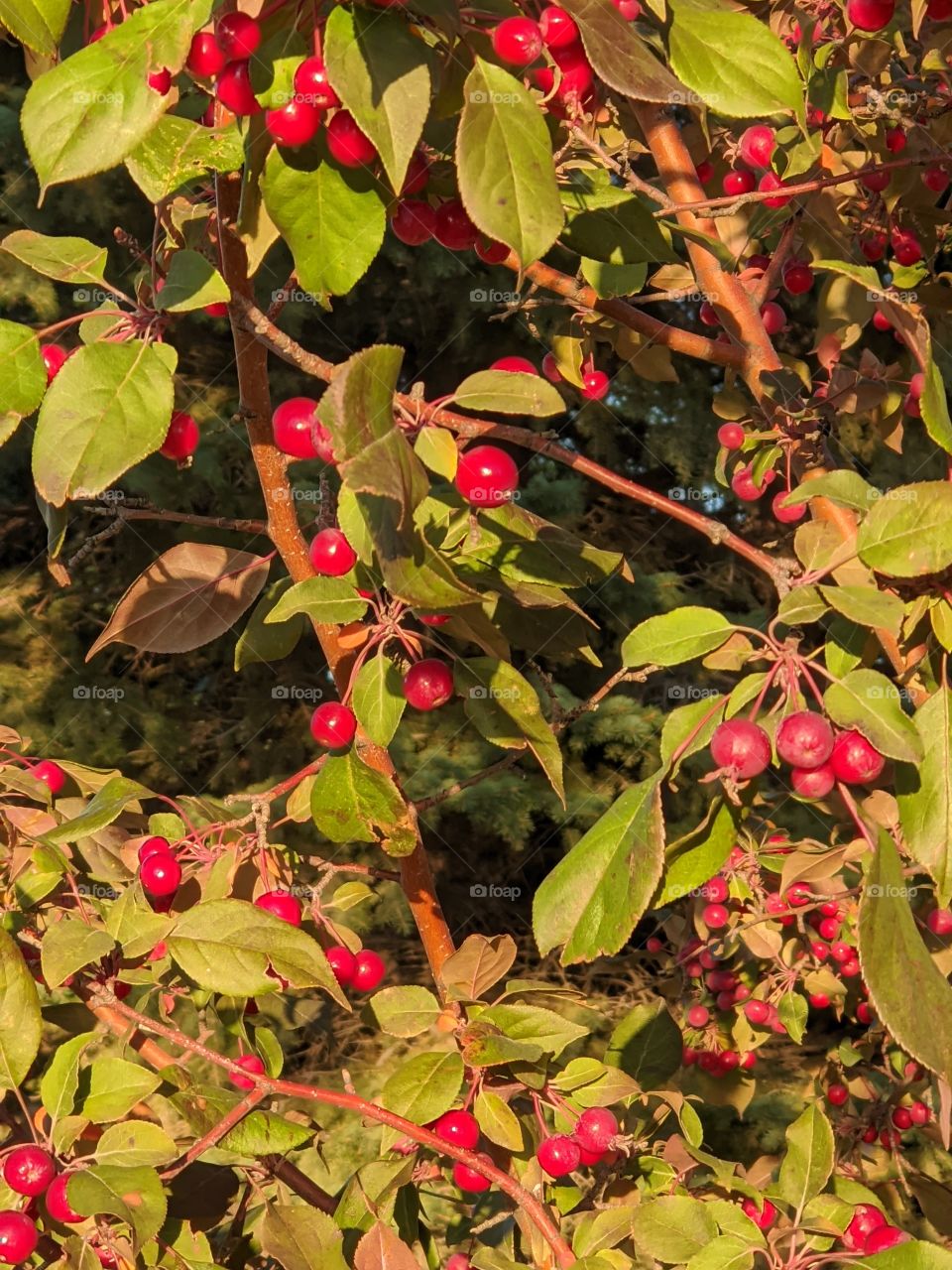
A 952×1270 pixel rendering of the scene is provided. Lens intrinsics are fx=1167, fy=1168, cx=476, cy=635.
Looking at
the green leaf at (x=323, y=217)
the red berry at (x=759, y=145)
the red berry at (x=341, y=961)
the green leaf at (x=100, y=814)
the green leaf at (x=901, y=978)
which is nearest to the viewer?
the green leaf at (x=901, y=978)

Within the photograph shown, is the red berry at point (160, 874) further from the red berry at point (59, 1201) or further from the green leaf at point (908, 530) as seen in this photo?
the green leaf at point (908, 530)

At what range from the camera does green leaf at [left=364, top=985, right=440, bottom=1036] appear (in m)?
0.94

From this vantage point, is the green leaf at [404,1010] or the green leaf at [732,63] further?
the green leaf at [404,1010]

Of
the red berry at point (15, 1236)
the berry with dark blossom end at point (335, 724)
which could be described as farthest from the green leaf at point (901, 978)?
the red berry at point (15, 1236)

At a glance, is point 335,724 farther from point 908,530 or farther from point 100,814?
point 908,530

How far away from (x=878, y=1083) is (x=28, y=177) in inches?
104

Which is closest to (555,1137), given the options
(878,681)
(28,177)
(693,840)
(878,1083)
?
(693,840)

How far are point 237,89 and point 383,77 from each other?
0.39ft

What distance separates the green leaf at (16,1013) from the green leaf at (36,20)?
0.60 metres

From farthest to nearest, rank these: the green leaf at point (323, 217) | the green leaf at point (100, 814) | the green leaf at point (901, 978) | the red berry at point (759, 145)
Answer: the red berry at point (759, 145) < the green leaf at point (100, 814) < the green leaf at point (323, 217) < the green leaf at point (901, 978)

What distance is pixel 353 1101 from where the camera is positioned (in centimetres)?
85

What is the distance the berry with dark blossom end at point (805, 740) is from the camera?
2.30ft

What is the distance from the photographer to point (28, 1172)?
85 cm

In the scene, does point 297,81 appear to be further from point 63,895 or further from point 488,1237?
point 488,1237
